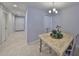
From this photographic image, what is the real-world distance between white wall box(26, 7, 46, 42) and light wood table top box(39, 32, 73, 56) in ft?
0.37

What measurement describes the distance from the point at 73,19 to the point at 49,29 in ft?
1.55

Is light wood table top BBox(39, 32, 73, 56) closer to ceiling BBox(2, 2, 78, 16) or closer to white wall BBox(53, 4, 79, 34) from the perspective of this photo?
white wall BBox(53, 4, 79, 34)

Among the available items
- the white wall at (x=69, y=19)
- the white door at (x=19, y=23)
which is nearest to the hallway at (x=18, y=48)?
the white door at (x=19, y=23)

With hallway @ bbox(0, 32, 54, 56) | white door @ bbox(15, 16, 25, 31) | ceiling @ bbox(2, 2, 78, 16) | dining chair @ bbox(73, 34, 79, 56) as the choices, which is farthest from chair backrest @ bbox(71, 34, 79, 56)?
white door @ bbox(15, 16, 25, 31)

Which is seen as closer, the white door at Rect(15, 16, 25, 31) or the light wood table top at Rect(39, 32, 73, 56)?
the light wood table top at Rect(39, 32, 73, 56)

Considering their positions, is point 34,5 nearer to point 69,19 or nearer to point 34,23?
point 34,23

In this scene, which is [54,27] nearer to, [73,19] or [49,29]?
[49,29]

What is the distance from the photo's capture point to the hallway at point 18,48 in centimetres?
234

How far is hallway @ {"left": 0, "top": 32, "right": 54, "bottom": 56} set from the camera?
92.1 inches

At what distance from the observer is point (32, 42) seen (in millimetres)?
2414

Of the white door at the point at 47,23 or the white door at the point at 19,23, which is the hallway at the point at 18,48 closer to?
the white door at the point at 19,23

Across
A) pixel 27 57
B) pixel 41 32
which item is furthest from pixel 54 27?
pixel 27 57

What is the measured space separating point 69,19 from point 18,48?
108cm

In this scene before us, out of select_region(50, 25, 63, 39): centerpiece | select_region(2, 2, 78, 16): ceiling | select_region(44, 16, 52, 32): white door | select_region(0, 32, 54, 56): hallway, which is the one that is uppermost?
select_region(2, 2, 78, 16): ceiling
